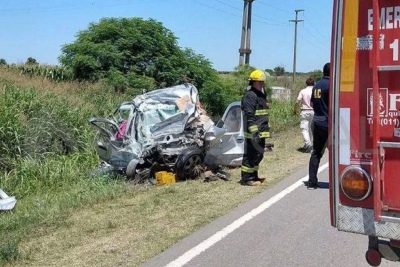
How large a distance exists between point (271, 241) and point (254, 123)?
10.8 feet

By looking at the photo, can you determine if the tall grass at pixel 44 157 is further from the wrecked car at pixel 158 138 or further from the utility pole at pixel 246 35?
the utility pole at pixel 246 35

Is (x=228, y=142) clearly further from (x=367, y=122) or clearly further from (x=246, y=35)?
(x=246, y=35)

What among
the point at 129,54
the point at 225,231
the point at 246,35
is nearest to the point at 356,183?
the point at 225,231

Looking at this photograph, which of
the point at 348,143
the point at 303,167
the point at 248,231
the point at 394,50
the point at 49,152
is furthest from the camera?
the point at 49,152

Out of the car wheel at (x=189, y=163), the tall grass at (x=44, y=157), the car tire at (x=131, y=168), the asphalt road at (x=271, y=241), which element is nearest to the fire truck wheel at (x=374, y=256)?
the asphalt road at (x=271, y=241)

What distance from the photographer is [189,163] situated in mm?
10359

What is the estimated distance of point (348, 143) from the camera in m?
3.82

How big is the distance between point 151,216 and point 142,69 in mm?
17143

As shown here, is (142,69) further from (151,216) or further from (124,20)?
(151,216)

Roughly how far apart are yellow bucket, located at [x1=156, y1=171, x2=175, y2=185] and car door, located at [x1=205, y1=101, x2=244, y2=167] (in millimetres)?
885

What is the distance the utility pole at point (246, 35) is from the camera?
29.3m

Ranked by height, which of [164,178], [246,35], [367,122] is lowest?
[164,178]

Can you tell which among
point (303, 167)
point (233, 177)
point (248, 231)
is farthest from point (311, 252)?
point (303, 167)

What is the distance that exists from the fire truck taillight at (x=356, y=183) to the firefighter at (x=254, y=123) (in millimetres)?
5607
